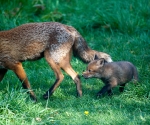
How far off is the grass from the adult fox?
0.39 m

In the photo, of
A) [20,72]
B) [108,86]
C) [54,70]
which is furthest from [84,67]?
[20,72]

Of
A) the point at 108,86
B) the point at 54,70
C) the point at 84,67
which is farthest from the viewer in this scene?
the point at 84,67

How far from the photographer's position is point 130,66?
788 cm

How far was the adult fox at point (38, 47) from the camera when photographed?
304 inches

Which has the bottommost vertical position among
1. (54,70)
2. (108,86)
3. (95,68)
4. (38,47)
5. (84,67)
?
(84,67)

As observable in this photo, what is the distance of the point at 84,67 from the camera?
9414mm

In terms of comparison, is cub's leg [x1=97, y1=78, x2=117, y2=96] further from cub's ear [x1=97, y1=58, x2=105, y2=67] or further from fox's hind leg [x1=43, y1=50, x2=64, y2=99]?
fox's hind leg [x1=43, y1=50, x2=64, y2=99]

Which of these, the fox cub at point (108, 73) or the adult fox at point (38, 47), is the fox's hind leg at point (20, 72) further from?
the fox cub at point (108, 73)

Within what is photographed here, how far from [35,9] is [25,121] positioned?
21.5 feet

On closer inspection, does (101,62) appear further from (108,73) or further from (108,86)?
(108,86)

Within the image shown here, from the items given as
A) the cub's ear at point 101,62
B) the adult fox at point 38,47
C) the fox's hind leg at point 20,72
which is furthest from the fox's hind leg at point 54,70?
the cub's ear at point 101,62

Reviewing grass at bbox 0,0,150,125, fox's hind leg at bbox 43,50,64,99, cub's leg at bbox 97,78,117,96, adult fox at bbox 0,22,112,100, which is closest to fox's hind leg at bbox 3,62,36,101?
adult fox at bbox 0,22,112,100

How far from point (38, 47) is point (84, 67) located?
1888 mm

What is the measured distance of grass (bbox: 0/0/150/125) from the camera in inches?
250
